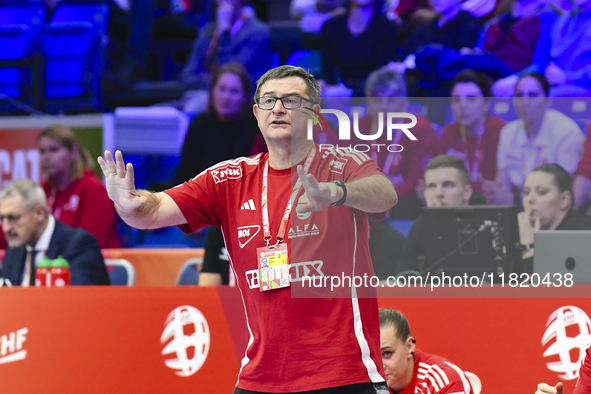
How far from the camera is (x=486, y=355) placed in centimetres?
328

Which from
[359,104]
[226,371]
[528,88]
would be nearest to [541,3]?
[528,88]

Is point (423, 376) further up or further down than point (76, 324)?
further down

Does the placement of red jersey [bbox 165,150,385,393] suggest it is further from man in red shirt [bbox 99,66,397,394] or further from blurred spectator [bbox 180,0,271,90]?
blurred spectator [bbox 180,0,271,90]

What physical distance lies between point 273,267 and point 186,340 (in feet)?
4.28

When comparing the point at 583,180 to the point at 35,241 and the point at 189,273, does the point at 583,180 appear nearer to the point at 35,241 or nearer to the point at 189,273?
the point at 189,273

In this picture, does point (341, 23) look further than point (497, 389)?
Yes

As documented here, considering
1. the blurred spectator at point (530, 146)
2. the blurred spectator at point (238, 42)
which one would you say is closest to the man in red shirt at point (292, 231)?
the blurred spectator at point (530, 146)

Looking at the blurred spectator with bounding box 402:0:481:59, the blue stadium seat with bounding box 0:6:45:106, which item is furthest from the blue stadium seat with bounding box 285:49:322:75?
the blue stadium seat with bounding box 0:6:45:106

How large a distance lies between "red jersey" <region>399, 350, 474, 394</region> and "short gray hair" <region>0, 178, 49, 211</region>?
2859 mm

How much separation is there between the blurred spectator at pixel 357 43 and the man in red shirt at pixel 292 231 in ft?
14.4

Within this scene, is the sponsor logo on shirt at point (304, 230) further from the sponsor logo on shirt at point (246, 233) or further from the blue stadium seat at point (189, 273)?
the blue stadium seat at point (189, 273)

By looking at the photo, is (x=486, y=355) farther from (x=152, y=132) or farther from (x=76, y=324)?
(x=152, y=132)

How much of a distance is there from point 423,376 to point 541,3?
4605 millimetres

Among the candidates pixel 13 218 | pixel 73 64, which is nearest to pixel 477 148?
pixel 13 218
